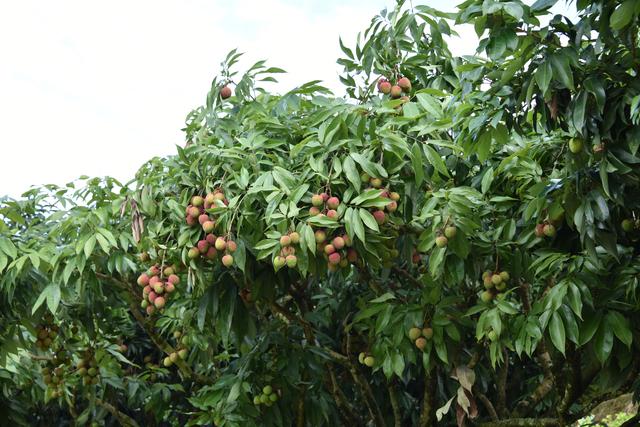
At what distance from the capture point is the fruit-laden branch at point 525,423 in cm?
380

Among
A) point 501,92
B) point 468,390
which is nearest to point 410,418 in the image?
point 468,390

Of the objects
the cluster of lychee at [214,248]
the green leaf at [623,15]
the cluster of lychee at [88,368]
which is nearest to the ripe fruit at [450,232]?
the cluster of lychee at [214,248]

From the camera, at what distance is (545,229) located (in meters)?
3.11

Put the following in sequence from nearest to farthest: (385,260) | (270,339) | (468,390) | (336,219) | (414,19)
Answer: (336,219), (385,260), (468,390), (414,19), (270,339)

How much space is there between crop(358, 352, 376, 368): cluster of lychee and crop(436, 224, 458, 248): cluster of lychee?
897mm

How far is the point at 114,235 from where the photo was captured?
395 centimetres

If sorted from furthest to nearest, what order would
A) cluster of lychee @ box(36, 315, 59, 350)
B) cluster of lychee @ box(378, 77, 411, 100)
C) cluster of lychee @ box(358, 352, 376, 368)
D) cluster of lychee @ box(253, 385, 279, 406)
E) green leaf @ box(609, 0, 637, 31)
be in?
1. cluster of lychee @ box(36, 315, 59, 350)
2. cluster of lychee @ box(253, 385, 279, 406)
3. cluster of lychee @ box(358, 352, 376, 368)
4. cluster of lychee @ box(378, 77, 411, 100)
5. green leaf @ box(609, 0, 637, 31)

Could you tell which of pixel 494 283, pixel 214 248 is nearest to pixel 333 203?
pixel 214 248

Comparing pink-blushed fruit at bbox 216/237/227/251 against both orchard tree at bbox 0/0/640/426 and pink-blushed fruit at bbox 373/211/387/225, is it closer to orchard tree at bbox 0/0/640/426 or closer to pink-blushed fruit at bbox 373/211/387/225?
orchard tree at bbox 0/0/640/426

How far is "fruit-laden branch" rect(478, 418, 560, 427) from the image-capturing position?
3.80 m

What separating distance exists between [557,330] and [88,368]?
9.81 feet

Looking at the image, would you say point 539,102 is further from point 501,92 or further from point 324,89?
point 324,89

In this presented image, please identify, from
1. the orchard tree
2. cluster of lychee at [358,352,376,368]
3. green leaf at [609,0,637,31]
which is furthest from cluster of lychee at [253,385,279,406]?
green leaf at [609,0,637,31]

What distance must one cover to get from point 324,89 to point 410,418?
85.1 inches
